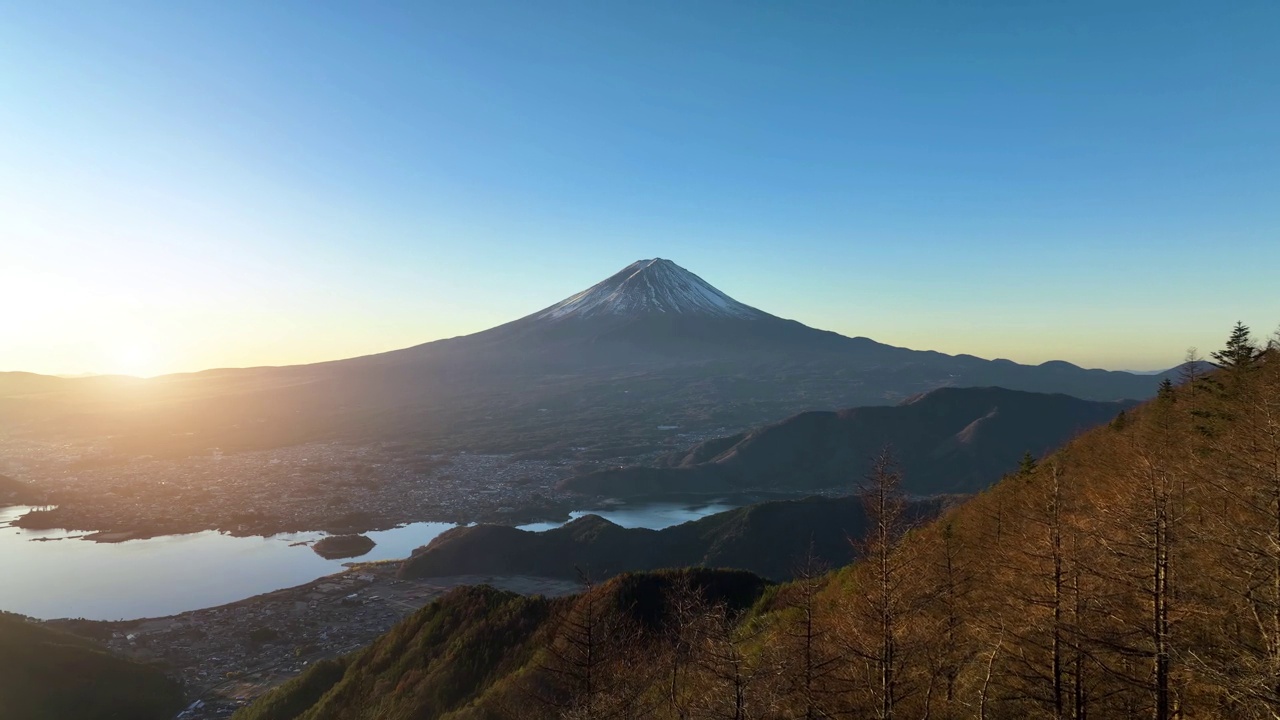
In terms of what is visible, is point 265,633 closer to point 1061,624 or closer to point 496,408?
point 1061,624

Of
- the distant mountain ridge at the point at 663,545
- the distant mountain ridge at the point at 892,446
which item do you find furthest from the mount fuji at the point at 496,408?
the distant mountain ridge at the point at 663,545

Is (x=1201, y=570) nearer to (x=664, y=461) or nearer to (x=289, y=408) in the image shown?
(x=664, y=461)

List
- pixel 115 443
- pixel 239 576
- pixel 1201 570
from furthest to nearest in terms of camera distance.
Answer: pixel 115 443 → pixel 239 576 → pixel 1201 570

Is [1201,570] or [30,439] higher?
[1201,570]

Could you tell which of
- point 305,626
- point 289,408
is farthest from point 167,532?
point 289,408

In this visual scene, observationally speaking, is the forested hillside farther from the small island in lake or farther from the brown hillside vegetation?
the brown hillside vegetation

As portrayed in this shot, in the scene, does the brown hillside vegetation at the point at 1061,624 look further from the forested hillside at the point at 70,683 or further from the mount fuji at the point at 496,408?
the mount fuji at the point at 496,408
